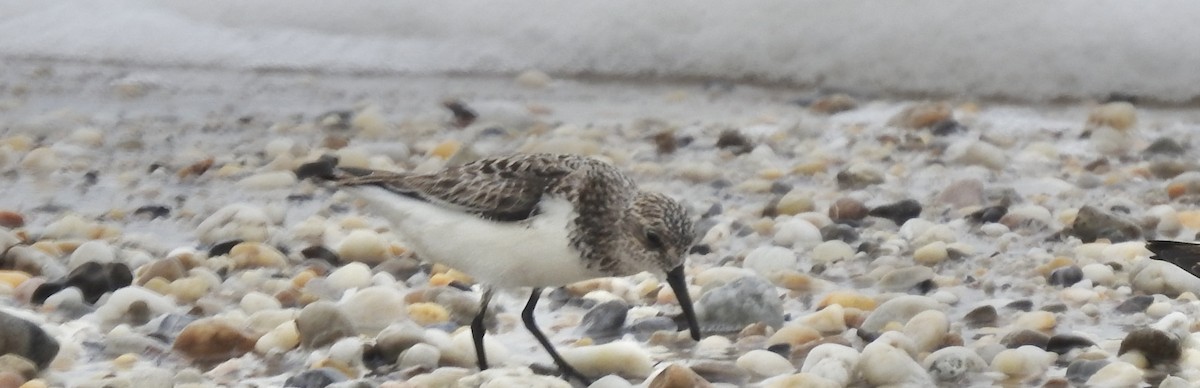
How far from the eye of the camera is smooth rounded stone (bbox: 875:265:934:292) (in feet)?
15.4

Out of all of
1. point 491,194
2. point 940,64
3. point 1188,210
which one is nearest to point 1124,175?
point 1188,210

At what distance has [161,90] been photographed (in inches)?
375

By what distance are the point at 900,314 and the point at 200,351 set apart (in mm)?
1858

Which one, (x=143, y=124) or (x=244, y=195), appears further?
(x=143, y=124)

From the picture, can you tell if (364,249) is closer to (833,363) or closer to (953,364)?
(833,363)

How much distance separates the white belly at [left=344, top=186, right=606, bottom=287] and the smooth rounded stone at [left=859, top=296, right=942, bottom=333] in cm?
79

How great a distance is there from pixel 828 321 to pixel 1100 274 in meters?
0.99

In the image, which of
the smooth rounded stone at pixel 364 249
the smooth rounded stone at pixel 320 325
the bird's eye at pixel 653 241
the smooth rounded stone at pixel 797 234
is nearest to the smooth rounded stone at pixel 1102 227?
the smooth rounded stone at pixel 797 234

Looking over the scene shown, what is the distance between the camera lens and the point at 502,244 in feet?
12.8

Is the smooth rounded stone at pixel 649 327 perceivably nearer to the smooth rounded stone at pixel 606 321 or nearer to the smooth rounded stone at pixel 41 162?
the smooth rounded stone at pixel 606 321

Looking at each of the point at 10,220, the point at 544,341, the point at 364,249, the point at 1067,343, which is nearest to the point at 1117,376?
the point at 1067,343

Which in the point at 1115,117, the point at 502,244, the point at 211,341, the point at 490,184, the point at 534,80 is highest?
the point at 490,184

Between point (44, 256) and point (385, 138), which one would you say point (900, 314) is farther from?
point (385, 138)

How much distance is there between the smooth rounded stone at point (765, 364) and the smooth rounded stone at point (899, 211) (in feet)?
6.67
